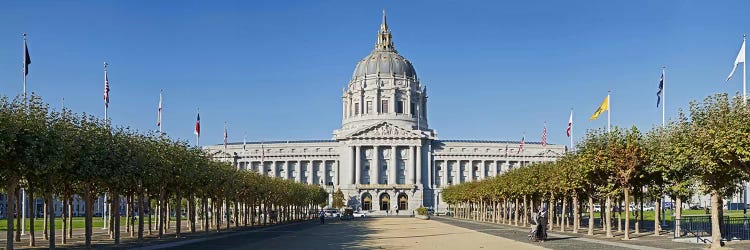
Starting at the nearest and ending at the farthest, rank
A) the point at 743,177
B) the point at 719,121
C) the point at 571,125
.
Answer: the point at 719,121 → the point at 743,177 → the point at 571,125

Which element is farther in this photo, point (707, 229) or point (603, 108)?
point (603, 108)

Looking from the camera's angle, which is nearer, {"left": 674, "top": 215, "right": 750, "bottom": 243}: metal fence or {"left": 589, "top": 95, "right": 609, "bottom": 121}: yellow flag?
{"left": 674, "top": 215, "right": 750, "bottom": 243}: metal fence

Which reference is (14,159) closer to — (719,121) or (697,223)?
(719,121)

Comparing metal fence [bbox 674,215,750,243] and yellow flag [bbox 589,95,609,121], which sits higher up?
yellow flag [bbox 589,95,609,121]

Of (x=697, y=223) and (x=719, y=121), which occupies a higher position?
(x=719, y=121)

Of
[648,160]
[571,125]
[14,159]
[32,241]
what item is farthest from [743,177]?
[571,125]

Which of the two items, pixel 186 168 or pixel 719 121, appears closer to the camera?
pixel 719 121

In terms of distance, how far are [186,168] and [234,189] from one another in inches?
897

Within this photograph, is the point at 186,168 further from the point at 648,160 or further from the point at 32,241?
the point at 648,160

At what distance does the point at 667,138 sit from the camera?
50875 mm

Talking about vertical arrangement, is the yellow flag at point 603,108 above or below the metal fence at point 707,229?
above

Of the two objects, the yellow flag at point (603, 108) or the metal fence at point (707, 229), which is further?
the yellow flag at point (603, 108)

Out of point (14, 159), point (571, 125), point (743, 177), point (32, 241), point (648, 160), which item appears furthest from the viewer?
point (571, 125)

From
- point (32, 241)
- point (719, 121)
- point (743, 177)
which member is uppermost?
point (719, 121)
